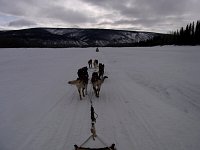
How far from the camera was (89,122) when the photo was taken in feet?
19.6

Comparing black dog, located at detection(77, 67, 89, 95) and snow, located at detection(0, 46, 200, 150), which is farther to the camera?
black dog, located at detection(77, 67, 89, 95)

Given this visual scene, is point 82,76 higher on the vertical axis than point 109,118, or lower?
higher

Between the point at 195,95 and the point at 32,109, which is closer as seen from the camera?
the point at 32,109

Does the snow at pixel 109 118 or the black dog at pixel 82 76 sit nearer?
Answer: the snow at pixel 109 118

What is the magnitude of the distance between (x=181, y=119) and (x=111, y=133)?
7.21ft

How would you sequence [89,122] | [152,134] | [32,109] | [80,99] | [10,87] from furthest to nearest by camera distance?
1. [10,87]
2. [80,99]
3. [32,109]
4. [89,122]
5. [152,134]

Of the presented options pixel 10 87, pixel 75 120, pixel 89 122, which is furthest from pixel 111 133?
pixel 10 87

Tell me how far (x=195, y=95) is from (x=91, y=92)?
4059 millimetres

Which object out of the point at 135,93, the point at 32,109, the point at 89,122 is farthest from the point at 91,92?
the point at 89,122

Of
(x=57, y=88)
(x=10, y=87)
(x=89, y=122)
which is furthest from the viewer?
(x=10, y=87)

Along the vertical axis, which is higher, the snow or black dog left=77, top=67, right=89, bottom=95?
black dog left=77, top=67, right=89, bottom=95

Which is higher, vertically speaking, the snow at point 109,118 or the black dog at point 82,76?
the black dog at point 82,76

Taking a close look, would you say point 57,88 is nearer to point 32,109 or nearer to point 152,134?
point 32,109

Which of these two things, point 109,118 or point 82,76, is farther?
point 82,76
